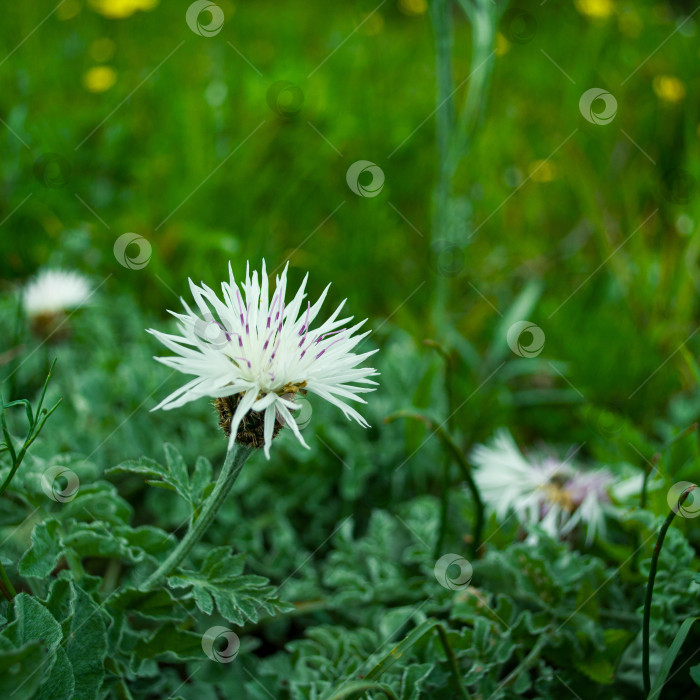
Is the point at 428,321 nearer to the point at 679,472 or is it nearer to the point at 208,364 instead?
the point at 679,472

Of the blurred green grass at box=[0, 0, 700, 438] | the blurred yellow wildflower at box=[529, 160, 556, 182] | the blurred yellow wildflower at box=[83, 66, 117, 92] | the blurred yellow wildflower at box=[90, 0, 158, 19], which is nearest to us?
the blurred green grass at box=[0, 0, 700, 438]

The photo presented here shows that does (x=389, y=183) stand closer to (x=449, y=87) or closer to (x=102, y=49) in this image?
(x=449, y=87)

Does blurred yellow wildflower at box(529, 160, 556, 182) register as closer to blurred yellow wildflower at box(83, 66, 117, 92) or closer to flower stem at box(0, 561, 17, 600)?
blurred yellow wildflower at box(83, 66, 117, 92)

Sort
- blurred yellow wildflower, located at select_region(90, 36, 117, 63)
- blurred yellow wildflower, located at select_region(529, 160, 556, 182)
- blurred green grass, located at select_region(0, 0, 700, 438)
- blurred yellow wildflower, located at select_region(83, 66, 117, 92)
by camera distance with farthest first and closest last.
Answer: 1. blurred yellow wildflower, located at select_region(90, 36, 117, 63)
2. blurred yellow wildflower, located at select_region(83, 66, 117, 92)
3. blurred yellow wildflower, located at select_region(529, 160, 556, 182)
4. blurred green grass, located at select_region(0, 0, 700, 438)

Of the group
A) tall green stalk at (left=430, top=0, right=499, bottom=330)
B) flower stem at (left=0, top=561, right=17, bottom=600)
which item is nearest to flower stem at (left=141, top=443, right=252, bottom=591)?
flower stem at (left=0, top=561, right=17, bottom=600)

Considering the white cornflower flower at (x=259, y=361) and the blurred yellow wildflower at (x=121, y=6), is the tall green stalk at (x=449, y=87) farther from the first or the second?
the blurred yellow wildflower at (x=121, y=6)

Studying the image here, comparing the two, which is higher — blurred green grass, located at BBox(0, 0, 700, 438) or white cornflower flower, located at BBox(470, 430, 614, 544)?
blurred green grass, located at BBox(0, 0, 700, 438)
